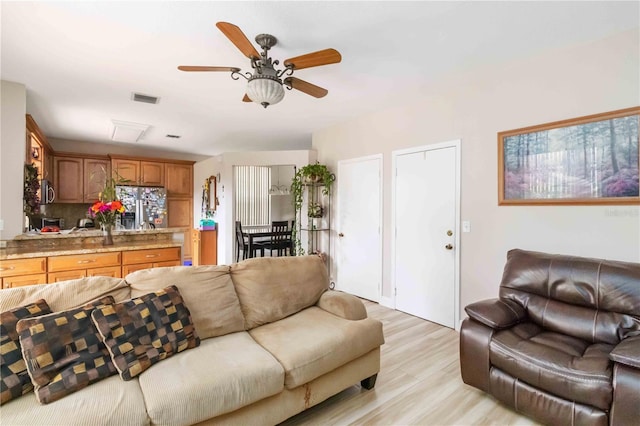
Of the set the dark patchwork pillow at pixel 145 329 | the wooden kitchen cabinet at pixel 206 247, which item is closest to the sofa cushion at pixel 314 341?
the dark patchwork pillow at pixel 145 329

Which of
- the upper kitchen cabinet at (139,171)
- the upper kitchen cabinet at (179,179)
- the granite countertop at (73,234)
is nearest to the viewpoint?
the granite countertop at (73,234)

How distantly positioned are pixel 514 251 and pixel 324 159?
10.8 ft

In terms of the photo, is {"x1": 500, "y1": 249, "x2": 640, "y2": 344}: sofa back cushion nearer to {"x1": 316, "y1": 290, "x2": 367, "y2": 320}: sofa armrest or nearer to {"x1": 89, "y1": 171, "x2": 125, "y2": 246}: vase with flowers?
{"x1": 316, "y1": 290, "x2": 367, "y2": 320}: sofa armrest

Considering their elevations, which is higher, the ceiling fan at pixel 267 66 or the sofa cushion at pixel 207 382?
the ceiling fan at pixel 267 66

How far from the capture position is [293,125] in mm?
4965

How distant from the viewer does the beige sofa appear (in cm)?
133

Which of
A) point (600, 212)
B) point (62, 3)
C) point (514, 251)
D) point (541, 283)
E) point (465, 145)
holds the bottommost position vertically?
point (541, 283)

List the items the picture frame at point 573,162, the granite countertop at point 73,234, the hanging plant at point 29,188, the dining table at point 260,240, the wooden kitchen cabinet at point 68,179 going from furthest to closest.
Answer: the dining table at point 260,240 < the wooden kitchen cabinet at point 68,179 < the hanging plant at point 29,188 < the granite countertop at point 73,234 < the picture frame at point 573,162

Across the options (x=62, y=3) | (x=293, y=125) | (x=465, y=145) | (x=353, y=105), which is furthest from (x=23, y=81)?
(x=465, y=145)

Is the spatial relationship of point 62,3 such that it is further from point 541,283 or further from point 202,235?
point 202,235

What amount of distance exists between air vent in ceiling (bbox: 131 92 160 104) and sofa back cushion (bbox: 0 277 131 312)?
2597 millimetres

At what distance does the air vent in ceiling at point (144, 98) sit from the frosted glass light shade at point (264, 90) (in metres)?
2.08

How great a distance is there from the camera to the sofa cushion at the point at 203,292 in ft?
6.48

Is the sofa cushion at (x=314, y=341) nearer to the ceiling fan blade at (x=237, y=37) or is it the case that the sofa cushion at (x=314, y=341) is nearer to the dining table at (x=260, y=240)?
the ceiling fan blade at (x=237, y=37)
